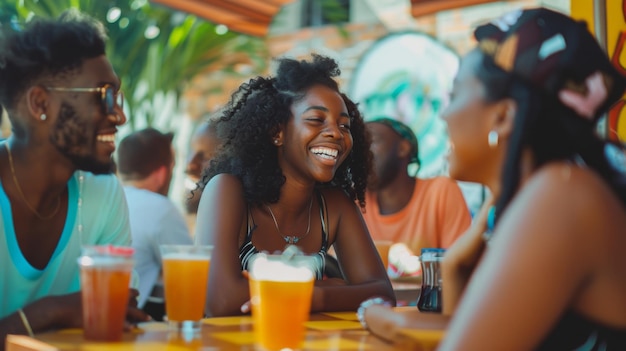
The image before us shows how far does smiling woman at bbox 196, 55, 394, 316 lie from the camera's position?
281 cm

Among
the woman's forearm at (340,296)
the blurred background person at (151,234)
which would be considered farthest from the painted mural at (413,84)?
the woman's forearm at (340,296)

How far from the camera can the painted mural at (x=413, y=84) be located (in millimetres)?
6613

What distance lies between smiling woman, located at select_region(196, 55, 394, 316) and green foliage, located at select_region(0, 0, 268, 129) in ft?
17.3

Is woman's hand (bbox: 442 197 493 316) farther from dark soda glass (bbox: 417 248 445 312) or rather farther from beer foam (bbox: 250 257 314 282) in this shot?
beer foam (bbox: 250 257 314 282)

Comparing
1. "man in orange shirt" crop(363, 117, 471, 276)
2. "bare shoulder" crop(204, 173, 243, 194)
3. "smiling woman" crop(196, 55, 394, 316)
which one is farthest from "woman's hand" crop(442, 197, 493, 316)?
"man in orange shirt" crop(363, 117, 471, 276)

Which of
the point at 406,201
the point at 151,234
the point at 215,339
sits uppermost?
the point at 215,339

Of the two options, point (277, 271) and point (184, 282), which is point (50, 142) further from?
point (277, 271)

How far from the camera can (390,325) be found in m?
1.80

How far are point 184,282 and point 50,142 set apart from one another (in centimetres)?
75

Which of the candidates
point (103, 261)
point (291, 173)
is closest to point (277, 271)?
point (103, 261)

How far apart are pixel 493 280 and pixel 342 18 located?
6585mm

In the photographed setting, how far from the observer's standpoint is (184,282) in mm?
1874

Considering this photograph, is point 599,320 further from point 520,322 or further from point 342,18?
point 342,18

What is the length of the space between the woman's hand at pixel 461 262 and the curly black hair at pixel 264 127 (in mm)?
1131
